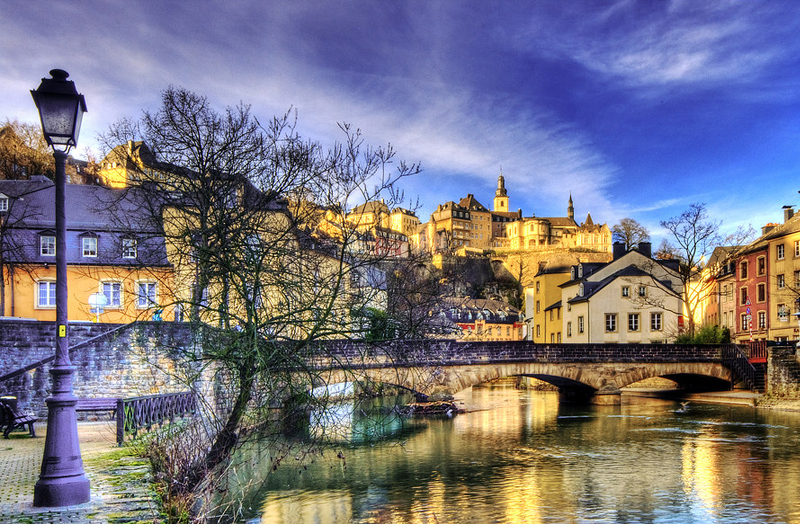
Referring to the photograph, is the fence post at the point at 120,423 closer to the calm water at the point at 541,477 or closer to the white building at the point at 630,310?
the calm water at the point at 541,477

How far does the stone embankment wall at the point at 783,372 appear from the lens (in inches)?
1156

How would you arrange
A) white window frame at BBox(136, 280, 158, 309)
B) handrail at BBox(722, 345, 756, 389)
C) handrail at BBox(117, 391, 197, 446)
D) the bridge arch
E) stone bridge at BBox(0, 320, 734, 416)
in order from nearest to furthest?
1. white window frame at BBox(136, 280, 158, 309)
2. handrail at BBox(117, 391, 197, 446)
3. stone bridge at BBox(0, 320, 734, 416)
4. the bridge arch
5. handrail at BBox(722, 345, 756, 389)

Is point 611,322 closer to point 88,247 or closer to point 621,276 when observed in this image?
point 621,276

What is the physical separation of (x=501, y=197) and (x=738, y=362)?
406 ft

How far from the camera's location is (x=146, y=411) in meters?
14.4

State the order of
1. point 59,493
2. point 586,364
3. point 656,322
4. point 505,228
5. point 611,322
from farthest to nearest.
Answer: point 505,228 → point 611,322 → point 656,322 → point 586,364 → point 59,493

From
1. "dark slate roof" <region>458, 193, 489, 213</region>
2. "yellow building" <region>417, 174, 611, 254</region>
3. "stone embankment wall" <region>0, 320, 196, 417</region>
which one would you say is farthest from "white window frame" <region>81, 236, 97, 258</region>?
"dark slate roof" <region>458, 193, 489, 213</region>

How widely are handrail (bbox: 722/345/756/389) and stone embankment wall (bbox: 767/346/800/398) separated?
2436 mm

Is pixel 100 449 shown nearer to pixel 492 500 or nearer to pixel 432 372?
pixel 492 500

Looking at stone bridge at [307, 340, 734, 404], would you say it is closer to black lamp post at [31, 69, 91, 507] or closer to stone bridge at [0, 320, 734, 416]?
stone bridge at [0, 320, 734, 416]

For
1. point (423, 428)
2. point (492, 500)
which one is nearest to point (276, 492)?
point (492, 500)

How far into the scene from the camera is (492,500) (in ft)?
43.0

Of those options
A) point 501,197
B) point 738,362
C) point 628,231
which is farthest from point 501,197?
point 738,362

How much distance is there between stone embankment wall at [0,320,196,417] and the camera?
17.6 m
